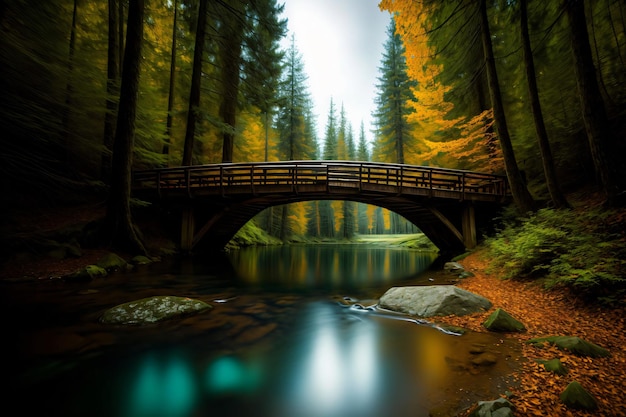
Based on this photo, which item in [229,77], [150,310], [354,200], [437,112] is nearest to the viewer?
[150,310]

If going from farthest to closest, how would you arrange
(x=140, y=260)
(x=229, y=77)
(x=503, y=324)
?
1. (x=229, y=77)
2. (x=140, y=260)
3. (x=503, y=324)

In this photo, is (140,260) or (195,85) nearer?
(140,260)

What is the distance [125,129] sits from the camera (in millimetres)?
9664

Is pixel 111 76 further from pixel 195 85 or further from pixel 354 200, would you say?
pixel 354 200

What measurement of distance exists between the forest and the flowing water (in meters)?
3.89

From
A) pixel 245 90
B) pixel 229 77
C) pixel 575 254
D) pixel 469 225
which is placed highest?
pixel 229 77

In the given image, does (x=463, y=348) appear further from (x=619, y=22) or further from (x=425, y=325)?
(x=619, y=22)

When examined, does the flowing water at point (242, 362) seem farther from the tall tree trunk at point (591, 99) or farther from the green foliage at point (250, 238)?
the green foliage at point (250, 238)

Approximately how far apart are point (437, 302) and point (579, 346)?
7.35ft

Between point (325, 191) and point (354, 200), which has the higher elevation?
point (325, 191)

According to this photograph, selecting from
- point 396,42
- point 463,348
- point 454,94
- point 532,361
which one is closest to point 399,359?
point 463,348

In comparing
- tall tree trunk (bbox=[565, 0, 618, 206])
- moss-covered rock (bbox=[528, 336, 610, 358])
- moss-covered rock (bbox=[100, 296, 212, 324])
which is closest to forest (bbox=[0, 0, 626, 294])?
tall tree trunk (bbox=[565, 0, 618, 206])

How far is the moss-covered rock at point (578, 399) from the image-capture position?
2123mm

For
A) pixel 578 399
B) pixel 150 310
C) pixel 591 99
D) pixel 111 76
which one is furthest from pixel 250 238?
pixel 578 399
